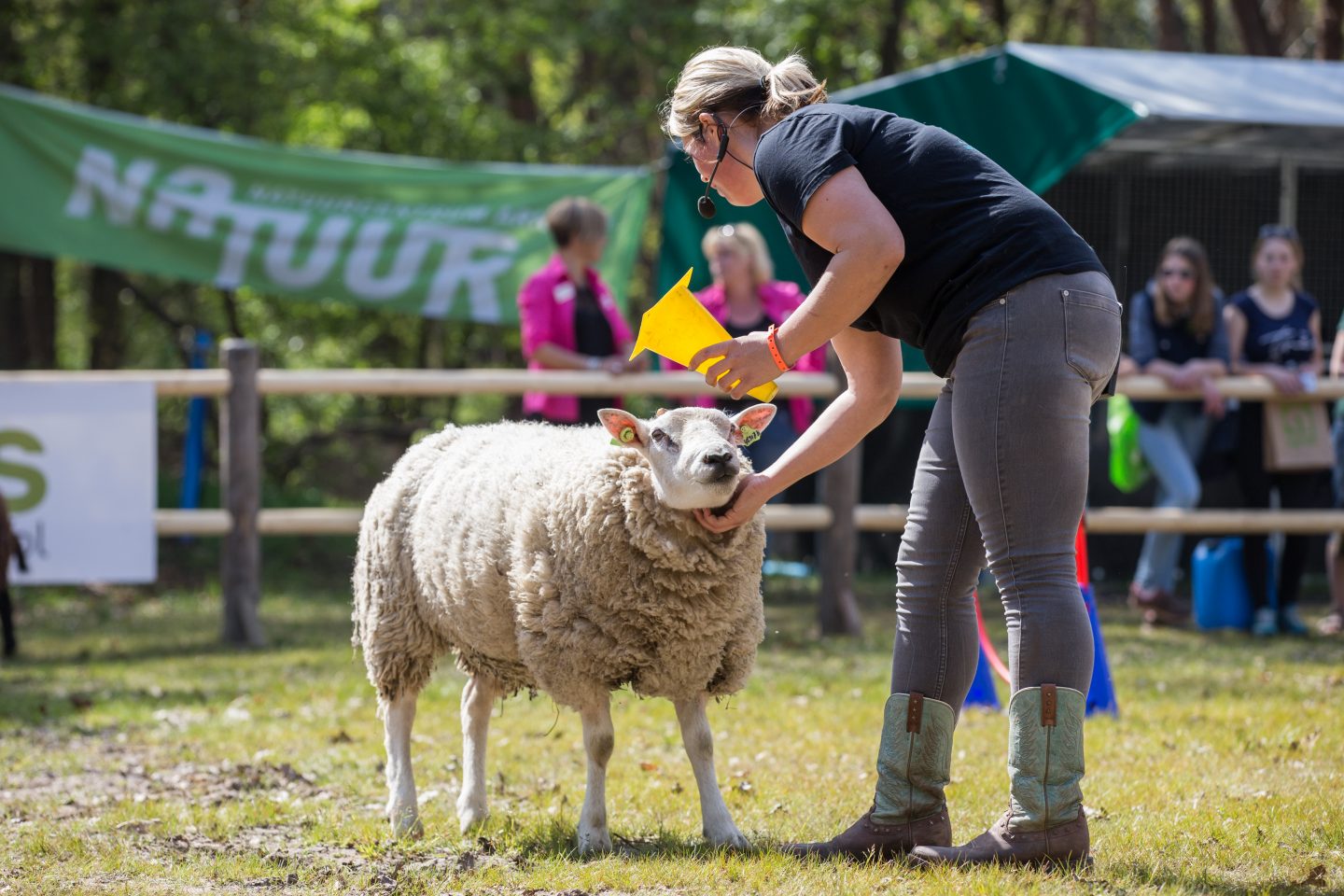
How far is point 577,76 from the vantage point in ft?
63.1

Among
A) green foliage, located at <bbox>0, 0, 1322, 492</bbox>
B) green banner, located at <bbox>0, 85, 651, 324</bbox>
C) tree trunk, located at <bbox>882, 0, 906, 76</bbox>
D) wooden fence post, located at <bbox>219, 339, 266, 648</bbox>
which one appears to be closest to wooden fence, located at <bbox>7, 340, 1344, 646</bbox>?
wooden fence post, located at <bbox>219, 339, 266, 648</bbox>

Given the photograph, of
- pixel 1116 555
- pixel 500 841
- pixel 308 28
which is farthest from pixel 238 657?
pixel 308 28

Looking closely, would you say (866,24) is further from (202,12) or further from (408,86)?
(202,12)

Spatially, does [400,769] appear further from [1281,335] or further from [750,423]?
[1281,335]

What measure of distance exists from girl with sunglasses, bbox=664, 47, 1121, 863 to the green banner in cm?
712

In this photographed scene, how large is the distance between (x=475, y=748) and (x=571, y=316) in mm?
3983

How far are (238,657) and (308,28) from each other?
9175 mm

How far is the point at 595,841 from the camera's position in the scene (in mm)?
3846

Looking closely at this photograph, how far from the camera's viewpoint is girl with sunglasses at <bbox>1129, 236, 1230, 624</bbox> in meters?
8.30

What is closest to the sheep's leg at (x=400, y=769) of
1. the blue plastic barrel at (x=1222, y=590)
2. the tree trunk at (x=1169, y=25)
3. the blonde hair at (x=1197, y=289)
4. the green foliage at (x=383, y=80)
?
the blue plastic barrel at (x=1222, y=590)

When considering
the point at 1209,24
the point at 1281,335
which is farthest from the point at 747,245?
the point at 1209,24

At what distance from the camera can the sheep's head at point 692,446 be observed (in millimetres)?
3590

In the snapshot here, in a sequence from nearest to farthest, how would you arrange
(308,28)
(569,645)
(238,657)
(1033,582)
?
(1033,582) → (569,645) → (238,657) → (308,28)

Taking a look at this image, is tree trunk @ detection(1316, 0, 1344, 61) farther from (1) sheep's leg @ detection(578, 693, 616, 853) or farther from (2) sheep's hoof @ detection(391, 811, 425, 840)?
(2) sheep's hoof @ detection(391, 811, 425, 840)
